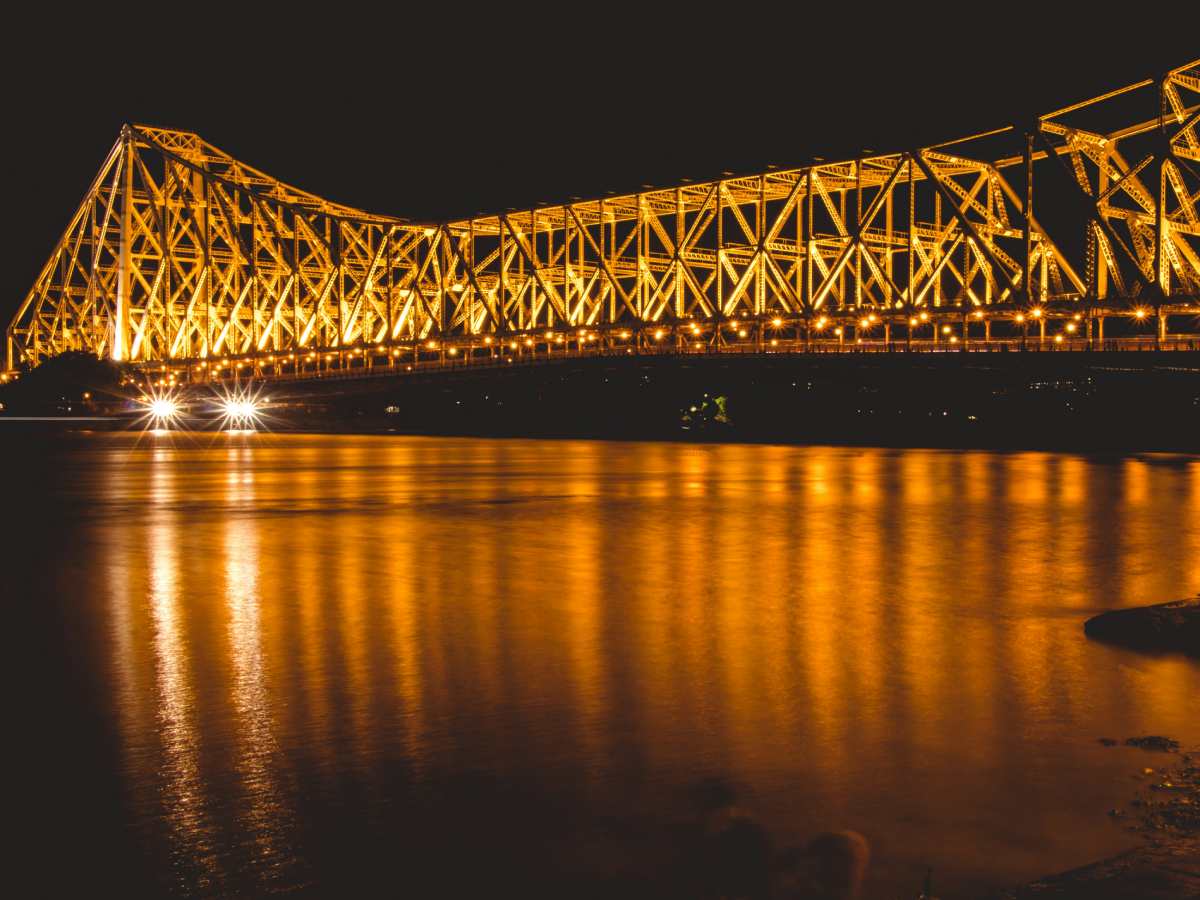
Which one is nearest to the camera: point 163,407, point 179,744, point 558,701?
point 179,744

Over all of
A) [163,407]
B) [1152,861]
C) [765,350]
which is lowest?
[1152,861]

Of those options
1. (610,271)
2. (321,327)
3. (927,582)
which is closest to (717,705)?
(927,582)

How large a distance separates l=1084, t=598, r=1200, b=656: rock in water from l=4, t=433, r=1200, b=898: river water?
313 millimetres

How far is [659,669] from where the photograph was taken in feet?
31.8

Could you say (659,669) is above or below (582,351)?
below

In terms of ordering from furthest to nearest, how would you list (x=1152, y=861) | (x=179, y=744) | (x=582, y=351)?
1. (x=582, y=351)
2. (x=179, y=744)
3. (x=1152, y=861)

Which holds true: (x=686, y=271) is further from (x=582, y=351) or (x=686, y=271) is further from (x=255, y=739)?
(x=255, y=739)

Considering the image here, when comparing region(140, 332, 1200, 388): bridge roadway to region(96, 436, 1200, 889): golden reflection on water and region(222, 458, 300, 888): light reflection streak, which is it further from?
region(222, 458, 300, 888): light reflection streak

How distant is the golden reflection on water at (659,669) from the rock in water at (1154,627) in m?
0.27

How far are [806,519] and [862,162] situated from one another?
2227 inches

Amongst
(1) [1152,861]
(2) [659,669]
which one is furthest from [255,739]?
(1) [1152,861]

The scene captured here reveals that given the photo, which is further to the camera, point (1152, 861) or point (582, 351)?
point (582, 351)

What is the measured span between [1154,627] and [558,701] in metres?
5.01

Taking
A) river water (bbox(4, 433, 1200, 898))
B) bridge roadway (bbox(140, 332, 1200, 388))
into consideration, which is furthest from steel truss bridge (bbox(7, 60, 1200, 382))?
river water (bbox(4, 433, 1200, 898))
